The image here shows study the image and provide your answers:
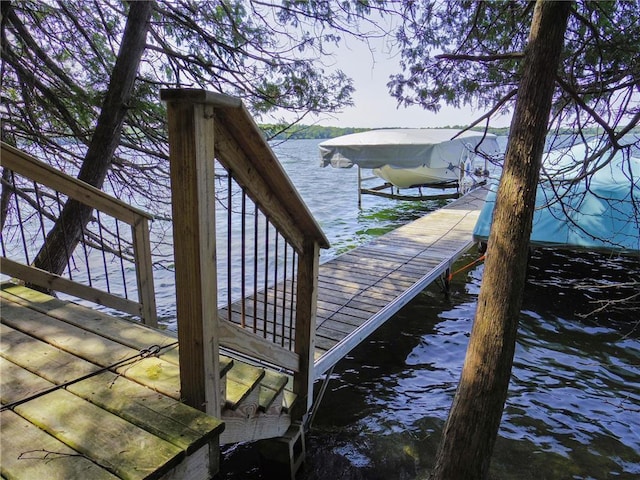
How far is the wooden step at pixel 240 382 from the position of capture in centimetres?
196

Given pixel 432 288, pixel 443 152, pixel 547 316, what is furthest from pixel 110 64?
pixel 443 152

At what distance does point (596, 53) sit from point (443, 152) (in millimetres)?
8669

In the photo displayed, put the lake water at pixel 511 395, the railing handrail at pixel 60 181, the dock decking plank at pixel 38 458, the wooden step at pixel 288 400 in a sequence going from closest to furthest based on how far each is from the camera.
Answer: the dock decking plank at pixel 38 458
the railing handrail at pixel 60 181
the wooden step at pixel 288 400
the lake water at pixel 511 395

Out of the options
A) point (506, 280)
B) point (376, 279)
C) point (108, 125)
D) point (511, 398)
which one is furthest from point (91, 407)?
point (376, 279)

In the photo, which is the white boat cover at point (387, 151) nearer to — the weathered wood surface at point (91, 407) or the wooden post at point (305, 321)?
the wooden post at point (305, 321)

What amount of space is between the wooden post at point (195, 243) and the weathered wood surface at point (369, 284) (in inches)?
33.4

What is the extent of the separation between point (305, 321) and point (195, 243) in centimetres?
152

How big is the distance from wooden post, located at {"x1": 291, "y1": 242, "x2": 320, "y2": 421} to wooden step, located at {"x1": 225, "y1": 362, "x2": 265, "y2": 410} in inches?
25.8

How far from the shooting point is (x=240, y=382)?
6.95 feet

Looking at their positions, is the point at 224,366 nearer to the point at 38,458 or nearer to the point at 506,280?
the point at 38,458

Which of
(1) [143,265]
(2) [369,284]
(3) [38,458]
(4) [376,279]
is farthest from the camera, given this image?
(4) [376,279]

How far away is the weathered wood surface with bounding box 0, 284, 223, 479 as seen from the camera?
1.43 metres

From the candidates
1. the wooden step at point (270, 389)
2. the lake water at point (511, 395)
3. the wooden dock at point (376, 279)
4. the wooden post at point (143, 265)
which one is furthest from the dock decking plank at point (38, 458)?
the wooden dock at point (376, 279)

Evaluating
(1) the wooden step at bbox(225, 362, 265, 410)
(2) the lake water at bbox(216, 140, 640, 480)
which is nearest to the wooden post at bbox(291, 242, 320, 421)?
(1) the wooden step at bbox(225, 362, 265, 410)
